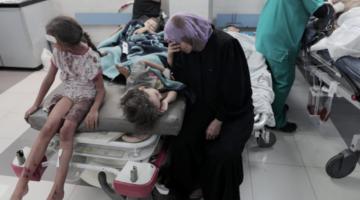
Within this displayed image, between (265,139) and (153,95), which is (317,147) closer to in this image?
(265,139)

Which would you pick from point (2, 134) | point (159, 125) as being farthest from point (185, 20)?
point (2, 134)

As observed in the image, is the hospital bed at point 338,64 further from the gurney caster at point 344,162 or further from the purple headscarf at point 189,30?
the purple headscarf at point 189,30

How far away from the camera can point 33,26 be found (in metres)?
3.43

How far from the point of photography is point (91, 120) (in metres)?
1.42

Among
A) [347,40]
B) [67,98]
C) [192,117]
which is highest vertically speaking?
[347,40]

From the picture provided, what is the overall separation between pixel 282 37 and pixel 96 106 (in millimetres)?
1338

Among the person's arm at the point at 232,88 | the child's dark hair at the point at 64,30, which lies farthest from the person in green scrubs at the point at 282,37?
the child's dark hair at the point at 64,30

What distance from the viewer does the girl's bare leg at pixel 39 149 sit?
139 centimetres

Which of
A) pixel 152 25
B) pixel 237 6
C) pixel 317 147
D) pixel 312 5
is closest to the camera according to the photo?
pixel 312 5

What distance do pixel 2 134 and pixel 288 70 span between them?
2.28 meters

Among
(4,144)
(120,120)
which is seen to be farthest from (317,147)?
(4,144)

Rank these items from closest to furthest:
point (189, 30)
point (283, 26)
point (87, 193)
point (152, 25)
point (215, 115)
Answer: point (189, 30) → point (215, 115) → point (87, 193) → point (283, 26) → point (152, 25)

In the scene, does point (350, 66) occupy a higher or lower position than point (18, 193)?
higher

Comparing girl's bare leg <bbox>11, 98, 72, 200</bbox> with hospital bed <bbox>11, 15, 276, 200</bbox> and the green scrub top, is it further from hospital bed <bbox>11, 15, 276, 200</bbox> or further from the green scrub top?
the green scrub top
